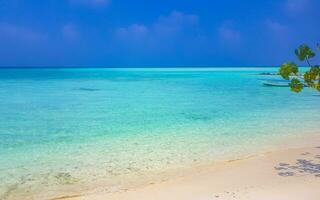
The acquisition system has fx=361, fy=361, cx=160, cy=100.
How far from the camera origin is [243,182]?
19.5ft

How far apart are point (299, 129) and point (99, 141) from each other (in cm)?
639

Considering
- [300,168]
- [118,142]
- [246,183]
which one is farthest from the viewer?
[118,142]

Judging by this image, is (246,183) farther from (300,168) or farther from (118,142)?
(118,142)

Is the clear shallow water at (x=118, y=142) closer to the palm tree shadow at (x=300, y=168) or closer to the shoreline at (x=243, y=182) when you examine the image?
the shoreline at (x=243, y=182)

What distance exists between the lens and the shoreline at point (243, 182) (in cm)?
530

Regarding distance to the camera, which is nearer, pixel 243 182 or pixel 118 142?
pixel 243 182

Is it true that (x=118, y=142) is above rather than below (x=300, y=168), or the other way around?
above

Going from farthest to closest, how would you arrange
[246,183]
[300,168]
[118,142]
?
1. [118,142]
2. [300,168]
3. [246,183]

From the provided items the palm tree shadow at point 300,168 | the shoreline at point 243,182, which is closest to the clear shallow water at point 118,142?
the shoreline at point 243,182

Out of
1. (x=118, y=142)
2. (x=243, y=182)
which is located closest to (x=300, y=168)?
(x=243, y=182)

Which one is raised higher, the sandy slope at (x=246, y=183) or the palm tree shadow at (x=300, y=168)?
the palm tree shadow at (x=300, y=168)

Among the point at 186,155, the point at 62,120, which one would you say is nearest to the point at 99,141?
the point at 186,155

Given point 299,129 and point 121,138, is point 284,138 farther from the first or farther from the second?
point 121,138

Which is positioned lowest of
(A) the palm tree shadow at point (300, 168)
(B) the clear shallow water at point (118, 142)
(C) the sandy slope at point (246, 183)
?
(C) the sandy slope at point (246, 183)
